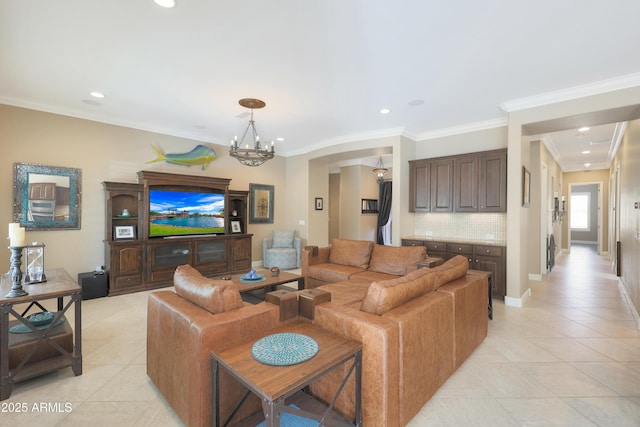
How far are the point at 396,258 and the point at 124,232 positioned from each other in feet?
14.8

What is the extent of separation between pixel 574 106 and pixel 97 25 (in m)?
5.24

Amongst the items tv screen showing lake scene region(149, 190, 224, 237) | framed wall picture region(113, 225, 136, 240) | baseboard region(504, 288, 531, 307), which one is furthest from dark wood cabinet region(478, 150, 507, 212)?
framed wall picture region(113, 225, 136, 240)

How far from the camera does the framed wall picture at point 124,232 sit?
194 inches

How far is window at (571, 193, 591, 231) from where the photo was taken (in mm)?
12820

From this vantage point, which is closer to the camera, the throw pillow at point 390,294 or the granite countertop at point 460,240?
the throw pillow at point 390,294

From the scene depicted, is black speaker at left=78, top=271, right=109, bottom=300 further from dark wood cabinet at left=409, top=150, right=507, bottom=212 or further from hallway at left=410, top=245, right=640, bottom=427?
dark wood cabinet at left=409, top=150, right=507, bottom=212

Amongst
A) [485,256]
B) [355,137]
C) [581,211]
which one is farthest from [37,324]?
[581,211]

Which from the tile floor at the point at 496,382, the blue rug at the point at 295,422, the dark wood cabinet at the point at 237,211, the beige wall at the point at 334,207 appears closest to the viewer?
the blue rug at the point at 295,422

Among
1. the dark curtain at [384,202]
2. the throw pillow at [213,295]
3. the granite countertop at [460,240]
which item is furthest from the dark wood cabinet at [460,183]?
the throw pillow at [213,295]

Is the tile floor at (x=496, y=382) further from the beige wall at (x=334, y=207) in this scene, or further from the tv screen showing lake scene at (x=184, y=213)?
the beige wall at (x=334, y=207)

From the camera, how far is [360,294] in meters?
3.12

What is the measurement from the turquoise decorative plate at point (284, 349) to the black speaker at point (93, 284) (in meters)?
4.22

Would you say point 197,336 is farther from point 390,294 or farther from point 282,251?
point 282,251

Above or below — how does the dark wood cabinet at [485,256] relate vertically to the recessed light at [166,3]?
below
